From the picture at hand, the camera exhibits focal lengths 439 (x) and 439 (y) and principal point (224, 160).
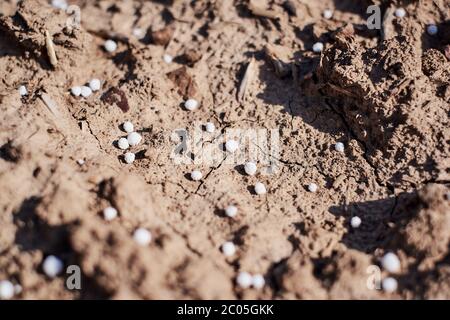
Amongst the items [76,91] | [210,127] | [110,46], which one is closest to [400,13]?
[210,127]

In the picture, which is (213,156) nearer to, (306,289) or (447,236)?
(306,289)

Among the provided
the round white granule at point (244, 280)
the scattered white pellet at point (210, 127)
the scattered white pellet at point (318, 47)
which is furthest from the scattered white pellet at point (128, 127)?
the scattered white pellet at point (318, 47)

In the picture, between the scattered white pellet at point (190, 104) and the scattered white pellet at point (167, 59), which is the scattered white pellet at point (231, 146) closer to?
the scattered white pellet at point (190, 104)

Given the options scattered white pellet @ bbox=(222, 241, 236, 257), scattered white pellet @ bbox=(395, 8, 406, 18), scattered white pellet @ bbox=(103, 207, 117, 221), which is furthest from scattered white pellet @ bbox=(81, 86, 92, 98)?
scattered white pellet @ bbox=(395, 8, 406, 18)

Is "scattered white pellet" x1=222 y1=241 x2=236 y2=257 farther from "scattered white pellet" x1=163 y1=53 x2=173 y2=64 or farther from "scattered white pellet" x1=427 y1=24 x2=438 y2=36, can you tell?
"scattered white pellet" x1=427 y1=24 x2=438 y2=36
